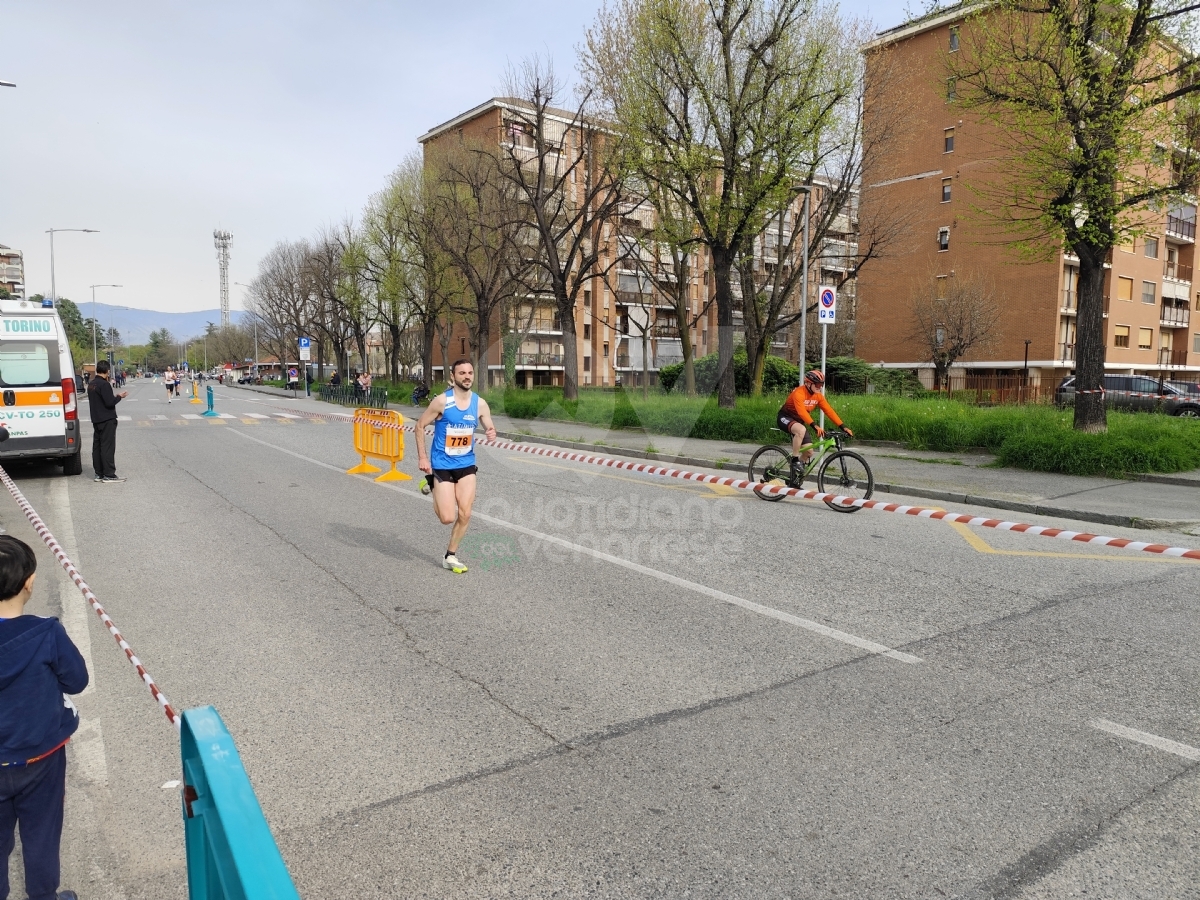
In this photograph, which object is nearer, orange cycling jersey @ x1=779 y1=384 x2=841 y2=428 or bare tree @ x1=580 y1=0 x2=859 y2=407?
orange cycling jersey @ x1=779 y1=384 x2=841 y2=428

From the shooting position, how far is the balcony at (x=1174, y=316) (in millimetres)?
52000

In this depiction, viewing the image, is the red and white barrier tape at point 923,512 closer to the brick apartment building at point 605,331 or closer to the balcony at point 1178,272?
the brick apartment building at point 605,331

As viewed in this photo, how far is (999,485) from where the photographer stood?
1294 centimetres

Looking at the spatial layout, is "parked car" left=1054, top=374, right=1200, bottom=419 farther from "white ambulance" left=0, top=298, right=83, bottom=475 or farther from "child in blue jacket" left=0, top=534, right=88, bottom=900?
"child in blue jacket" left=0, top=534, right=88, bottom=900

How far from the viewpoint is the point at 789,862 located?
297 centimetres

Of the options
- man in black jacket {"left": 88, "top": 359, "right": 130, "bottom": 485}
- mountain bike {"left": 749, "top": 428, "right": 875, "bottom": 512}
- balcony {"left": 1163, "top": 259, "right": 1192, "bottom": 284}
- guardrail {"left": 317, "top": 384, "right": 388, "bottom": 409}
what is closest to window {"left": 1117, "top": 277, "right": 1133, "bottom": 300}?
balcony {"left": 1163, "top": 259, "right": 1192, "bottom": 284}

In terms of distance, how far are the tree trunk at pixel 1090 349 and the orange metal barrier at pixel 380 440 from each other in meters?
12.2

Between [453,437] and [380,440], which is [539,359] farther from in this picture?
[453,437]

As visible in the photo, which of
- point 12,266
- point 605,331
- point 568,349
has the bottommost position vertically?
point 568,349

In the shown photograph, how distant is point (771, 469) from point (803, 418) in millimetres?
937

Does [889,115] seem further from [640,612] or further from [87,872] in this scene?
[87,872]

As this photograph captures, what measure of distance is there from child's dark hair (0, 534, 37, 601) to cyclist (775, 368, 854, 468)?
9372 millimetres

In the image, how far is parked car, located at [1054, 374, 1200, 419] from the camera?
27.8m

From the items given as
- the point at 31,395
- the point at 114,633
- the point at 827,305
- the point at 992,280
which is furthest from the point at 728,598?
the point at 992,280
